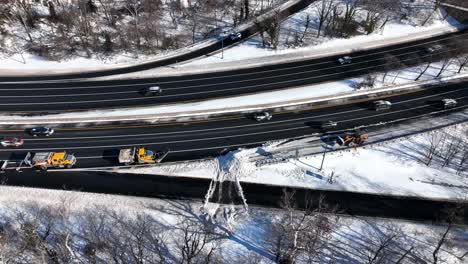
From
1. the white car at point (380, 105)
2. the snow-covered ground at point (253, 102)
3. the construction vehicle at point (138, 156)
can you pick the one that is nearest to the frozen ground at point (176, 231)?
the construction vehicle at point (138, 156)

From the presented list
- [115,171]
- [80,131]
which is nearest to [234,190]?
[115,171]

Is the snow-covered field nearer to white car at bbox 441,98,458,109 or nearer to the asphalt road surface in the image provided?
white car at bbox 441,98,458,109

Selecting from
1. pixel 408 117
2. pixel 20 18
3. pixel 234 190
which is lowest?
pixel 234 190

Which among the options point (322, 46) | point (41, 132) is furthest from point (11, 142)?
point (322, 46)

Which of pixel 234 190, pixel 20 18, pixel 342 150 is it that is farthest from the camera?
pixel 20 18

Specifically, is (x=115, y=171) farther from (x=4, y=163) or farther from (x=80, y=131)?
(x=4, y=163)

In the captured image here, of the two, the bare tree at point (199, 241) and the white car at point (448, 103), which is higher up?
the white car at point (448, 103)

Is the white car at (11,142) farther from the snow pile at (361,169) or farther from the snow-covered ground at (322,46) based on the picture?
the snow-covered ground at (322,46)
